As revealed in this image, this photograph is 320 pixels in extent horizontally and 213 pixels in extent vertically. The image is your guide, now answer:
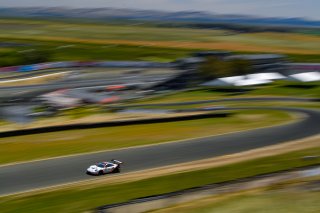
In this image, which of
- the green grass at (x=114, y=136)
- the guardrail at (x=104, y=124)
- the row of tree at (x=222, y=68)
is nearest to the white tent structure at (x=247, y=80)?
the row of tree at (x=222, y=68)

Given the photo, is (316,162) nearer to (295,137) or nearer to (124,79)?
(295,137)

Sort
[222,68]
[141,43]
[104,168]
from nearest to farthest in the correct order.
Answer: [104,168] → [222,68] → [141,43]

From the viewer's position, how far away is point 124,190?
60.7 ft

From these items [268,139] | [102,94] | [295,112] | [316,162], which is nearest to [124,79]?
[102,94]

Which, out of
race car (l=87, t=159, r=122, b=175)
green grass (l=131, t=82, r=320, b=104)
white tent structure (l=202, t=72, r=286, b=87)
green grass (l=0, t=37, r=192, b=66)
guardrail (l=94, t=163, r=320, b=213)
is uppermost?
green grass (l=0, t=37, r=192, b=66)

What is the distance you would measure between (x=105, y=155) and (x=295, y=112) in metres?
17.9

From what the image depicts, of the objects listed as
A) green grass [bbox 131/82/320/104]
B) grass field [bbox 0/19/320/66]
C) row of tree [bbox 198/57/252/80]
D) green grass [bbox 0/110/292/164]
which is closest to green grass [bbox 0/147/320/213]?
green grass [bbox 0/110/292/164]

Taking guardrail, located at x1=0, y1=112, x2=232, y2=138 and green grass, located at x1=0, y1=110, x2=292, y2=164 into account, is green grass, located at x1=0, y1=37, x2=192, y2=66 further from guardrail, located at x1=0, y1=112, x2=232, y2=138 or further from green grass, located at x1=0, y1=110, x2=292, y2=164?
green grass, located at x1=0, y1=110, x2=292, y2=164

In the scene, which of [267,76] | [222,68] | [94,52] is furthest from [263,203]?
[94,52]

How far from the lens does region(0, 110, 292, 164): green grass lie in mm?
26156

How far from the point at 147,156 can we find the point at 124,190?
6.18m

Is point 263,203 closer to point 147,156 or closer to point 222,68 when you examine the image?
point 147,156

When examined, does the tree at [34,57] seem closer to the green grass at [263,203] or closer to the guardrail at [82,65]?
the guardrail at [82,65]

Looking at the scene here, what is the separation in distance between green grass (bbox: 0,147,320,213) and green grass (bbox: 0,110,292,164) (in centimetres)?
674
